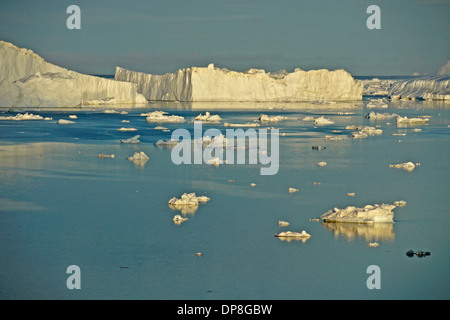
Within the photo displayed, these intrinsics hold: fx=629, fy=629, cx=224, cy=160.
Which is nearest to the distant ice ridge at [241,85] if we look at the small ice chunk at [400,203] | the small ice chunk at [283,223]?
the small ice chunk at [400,203]

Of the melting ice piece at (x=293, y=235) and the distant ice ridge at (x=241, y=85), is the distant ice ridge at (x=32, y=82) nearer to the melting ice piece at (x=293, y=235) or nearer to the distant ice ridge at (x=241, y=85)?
the distant ice ridge at (x=241, y=85)

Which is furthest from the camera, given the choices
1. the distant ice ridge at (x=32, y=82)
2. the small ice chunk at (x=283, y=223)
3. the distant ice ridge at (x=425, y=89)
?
the distant ice ridge at (x=425, y=89)

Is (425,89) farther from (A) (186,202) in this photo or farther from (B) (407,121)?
(A) (186,202)

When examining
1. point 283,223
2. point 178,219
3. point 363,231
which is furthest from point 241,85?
point 363,231

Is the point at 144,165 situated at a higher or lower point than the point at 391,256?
higher

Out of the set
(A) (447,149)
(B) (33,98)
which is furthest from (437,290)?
(B) (33,98)
